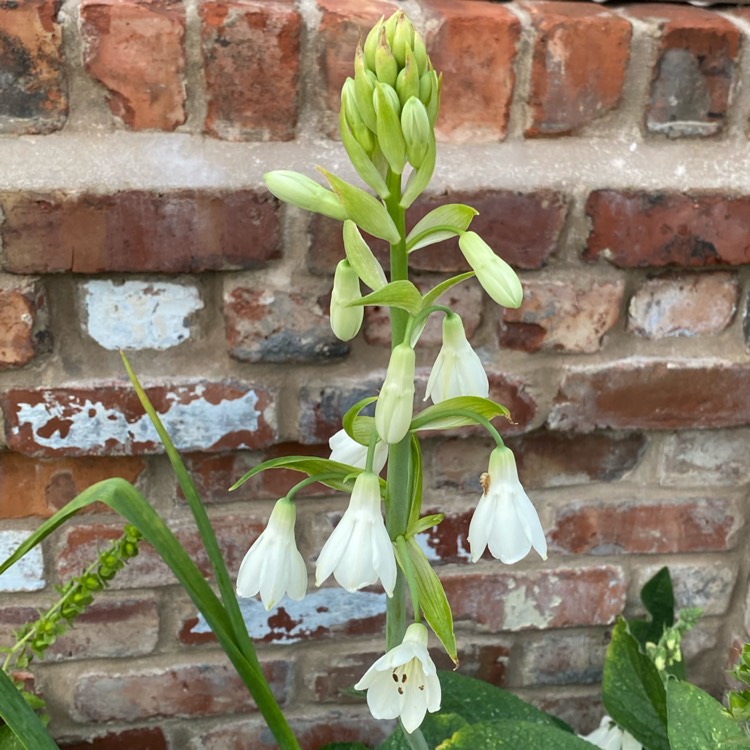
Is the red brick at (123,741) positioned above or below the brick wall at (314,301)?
below

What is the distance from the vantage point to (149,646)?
0.84 m

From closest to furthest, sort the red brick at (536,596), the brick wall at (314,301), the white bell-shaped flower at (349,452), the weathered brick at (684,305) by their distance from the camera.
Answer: the white bell-shaped flower at (349,452)
the brick wall at (314,301)
the weathered brick at (684,305)
the red brick at (536,596)

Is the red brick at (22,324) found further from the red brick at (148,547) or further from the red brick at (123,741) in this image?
the red brick at (123,741)

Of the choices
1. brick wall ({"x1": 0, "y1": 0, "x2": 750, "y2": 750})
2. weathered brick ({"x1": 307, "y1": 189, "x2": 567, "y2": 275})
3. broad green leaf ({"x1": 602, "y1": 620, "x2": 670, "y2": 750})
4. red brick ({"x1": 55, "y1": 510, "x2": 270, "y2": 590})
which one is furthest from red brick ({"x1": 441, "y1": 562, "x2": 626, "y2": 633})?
weathered brick ({"x1": 307, "y1": 189, "x2": 567, "y2": 275})

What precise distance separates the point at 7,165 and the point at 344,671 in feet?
1.92

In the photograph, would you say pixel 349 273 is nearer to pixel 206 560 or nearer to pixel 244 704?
pixel 206 560

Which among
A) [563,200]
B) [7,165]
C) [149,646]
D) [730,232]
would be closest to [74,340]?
[7,165]

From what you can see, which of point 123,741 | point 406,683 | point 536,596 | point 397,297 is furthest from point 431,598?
point 123,741

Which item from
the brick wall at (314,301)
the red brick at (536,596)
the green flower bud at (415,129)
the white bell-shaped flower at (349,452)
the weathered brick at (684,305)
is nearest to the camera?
the green flower bud at (415,129)

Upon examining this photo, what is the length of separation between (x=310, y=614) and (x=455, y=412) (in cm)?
44

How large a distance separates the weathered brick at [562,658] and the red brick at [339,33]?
605mm

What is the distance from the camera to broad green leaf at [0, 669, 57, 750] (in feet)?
1.55

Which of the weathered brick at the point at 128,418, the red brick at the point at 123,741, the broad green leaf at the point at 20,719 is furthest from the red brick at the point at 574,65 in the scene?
the red brick at the point at 123,741

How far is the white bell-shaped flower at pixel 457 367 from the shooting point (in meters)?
0.48
